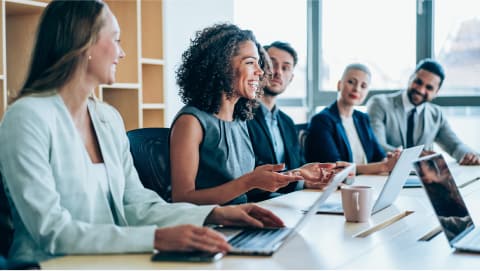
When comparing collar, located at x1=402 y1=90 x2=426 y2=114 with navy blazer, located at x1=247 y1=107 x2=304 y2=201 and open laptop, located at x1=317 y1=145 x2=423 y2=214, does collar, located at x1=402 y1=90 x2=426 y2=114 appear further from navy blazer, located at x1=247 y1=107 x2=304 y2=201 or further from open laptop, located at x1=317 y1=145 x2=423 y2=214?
open laptop, located at x1=317 y1=145 x2=423 y2=214

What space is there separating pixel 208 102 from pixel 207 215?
86 centimetres

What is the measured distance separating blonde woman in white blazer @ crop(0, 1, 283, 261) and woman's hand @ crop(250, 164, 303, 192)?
256 mm

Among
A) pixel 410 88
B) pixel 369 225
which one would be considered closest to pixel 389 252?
pixel 369 225

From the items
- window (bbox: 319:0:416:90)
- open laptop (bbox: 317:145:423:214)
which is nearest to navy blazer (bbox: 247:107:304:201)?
open laptop (bbox: 317:145:423:214)

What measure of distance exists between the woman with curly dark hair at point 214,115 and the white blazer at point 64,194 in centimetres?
45

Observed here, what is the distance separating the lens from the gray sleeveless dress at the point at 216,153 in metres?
2.43

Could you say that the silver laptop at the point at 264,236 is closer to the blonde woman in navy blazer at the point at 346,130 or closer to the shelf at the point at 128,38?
the blonde woman in navy blazer at the point at 346,130

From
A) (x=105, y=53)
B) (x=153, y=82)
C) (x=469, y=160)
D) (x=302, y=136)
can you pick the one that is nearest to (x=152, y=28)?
(x=153, y=82)

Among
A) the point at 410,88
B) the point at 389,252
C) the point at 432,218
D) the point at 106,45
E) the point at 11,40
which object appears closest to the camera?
the point at 389,252

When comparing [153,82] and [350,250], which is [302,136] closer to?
[153,82]

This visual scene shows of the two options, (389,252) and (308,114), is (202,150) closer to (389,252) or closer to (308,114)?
(389,252)

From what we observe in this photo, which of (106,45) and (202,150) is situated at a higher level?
(106,45)

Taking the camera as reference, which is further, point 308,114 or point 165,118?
point 308,114

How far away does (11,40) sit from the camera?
3.67 m
